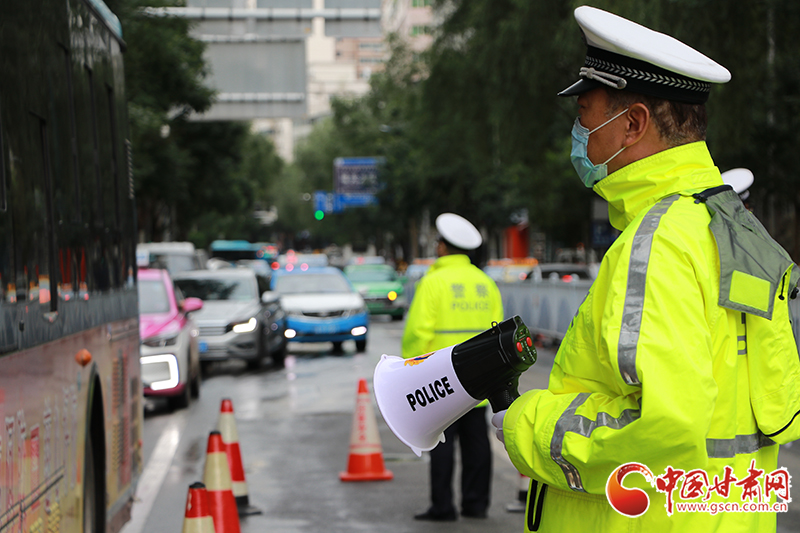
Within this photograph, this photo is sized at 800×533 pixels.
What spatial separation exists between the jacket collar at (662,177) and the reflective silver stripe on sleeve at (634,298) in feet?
0.49

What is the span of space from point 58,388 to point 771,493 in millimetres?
2885

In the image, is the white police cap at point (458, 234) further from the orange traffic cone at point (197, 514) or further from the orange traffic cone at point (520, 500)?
the orange traffic cone at point (197, 514)

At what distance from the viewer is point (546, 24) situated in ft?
57.5

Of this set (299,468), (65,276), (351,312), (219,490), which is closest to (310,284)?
(351,312)

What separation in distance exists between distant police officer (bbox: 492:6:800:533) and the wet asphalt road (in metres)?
4.61

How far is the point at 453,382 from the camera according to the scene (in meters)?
2.72

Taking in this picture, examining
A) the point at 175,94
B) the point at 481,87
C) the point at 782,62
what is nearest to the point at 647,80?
the point at 782,62

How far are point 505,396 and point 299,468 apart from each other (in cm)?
671

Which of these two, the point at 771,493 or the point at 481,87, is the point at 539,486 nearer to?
the point at 771,493

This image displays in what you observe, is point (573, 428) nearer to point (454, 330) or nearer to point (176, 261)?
point (454, 330)

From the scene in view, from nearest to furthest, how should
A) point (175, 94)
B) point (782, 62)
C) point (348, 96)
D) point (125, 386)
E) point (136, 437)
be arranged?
1. point (125, 386)
2. point (136, 437)
3. point (782, 62)
4. point (175, 94)
5. point (348, 96)

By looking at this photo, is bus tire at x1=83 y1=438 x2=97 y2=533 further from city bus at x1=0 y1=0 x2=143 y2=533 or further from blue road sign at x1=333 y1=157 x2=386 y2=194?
blue road sign at x1=333 y1=157 x2=386 y2=194

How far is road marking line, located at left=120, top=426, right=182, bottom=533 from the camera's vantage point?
24.1ft

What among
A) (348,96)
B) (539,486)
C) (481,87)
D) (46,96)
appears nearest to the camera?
(539,486)
